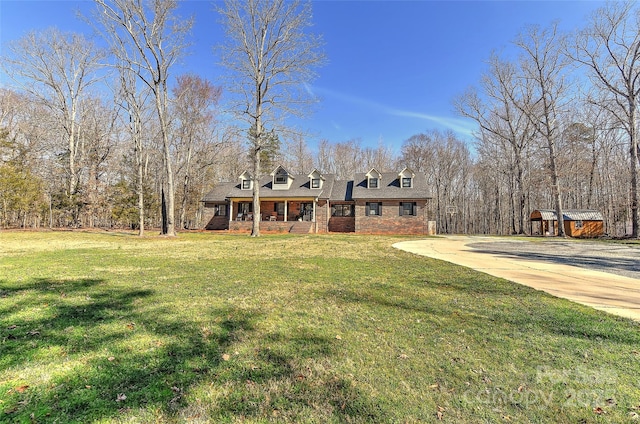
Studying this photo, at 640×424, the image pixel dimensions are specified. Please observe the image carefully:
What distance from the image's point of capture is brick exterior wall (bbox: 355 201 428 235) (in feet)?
71.1

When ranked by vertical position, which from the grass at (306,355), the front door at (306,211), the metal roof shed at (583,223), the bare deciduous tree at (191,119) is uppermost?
the bare deciduous tree at (191,119)

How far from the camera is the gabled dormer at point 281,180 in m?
24.7

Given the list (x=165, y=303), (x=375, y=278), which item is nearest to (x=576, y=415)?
(x=375, y=278)

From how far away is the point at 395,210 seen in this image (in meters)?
22.2

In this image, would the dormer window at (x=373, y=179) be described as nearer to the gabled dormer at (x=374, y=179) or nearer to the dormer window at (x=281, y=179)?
the gabled dormer at (x=374, y=179)

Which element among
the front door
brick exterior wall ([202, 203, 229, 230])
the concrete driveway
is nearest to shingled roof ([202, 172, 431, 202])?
brick exterior wall ([202, 203, 229, 230])

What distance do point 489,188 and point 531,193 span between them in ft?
15.0

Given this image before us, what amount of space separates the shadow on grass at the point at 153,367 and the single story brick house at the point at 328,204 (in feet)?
61.5

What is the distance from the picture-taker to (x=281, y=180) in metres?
24.8

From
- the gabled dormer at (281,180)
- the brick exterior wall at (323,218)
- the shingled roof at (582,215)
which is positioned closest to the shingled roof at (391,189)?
the brick exterior wall at (323,218)

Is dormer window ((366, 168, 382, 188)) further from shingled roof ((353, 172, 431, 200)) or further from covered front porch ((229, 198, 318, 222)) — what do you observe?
covered front porch ((229, 198, 318, 222))

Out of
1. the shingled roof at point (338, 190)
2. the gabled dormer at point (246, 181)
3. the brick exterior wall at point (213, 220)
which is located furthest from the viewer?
the brick exterior wall at point (213, 220)

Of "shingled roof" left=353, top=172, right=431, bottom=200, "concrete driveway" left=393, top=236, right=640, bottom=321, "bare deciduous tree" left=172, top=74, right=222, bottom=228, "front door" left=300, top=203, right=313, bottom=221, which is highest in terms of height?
"bare deciduous tree" left=172, top=74, right=222, bottom=228

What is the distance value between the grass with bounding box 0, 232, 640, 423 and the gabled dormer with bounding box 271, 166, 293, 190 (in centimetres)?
2001
